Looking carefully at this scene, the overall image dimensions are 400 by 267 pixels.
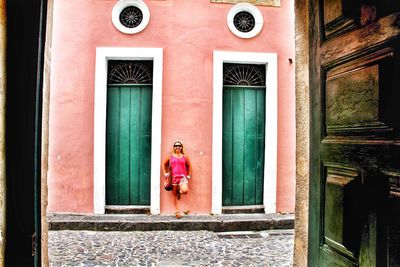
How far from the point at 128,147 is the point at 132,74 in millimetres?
1689

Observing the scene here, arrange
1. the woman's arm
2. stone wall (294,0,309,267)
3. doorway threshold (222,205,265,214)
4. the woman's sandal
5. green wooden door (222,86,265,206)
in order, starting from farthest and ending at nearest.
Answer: green wooden door (222,86,265,206), doorway threshold (222,205,265,214), the woman's arm, the woman's sandal, stone wall (294,0,309,267)

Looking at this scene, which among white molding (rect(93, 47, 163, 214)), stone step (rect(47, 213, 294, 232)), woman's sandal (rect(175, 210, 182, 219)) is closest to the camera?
stone step (rect(47, 213, 294, 232))

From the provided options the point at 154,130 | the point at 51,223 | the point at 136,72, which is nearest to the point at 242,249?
the point at 154,130

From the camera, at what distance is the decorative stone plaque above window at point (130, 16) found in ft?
27.8

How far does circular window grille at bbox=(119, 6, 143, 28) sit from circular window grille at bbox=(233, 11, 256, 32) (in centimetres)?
220

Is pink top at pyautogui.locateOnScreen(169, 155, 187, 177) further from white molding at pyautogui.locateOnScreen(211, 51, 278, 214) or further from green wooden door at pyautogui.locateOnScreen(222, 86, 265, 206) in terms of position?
green wooden door at pyautogui.locateOnScreen(222, 86, 265, 206)

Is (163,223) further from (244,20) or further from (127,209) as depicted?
(244,20)

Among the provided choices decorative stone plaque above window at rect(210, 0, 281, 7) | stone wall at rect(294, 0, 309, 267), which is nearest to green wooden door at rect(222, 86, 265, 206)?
decorative stone plaque above window at rect(210, 0, 281, 7)

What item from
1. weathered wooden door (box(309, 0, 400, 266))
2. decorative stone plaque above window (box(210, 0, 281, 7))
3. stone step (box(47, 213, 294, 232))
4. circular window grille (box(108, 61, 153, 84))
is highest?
decorative stone plaque above window (box(210, 0, 281, 7))

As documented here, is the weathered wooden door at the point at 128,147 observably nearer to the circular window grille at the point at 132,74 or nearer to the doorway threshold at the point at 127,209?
the circular window grille at the point at 132,74

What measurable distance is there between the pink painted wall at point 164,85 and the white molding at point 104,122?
131 millimetres

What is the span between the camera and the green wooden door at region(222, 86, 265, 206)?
891 cm

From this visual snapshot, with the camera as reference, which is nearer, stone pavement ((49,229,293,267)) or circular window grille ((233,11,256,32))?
stone pavement ((49,229,293,267))

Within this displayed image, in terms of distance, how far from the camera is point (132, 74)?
8758 millimetres
